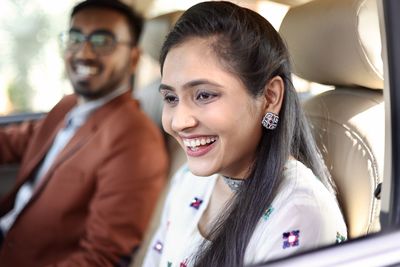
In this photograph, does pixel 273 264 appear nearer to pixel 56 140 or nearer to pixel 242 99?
pixel 242 99

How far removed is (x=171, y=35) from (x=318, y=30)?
0.28m

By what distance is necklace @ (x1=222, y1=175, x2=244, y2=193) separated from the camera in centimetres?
133

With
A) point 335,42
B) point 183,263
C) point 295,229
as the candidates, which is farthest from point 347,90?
point 183,263

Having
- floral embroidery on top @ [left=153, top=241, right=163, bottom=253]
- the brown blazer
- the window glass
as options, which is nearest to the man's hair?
the window glass

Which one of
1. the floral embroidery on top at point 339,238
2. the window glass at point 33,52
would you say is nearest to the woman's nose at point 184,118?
the floral embroidery on top at point 339,238

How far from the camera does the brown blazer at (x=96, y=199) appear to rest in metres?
1.99

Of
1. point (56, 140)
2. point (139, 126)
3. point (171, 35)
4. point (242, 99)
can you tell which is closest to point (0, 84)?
point (56, 140)

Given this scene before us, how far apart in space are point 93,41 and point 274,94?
3.53 feet

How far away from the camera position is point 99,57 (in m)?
2.23

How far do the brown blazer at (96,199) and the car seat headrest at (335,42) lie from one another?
857mm

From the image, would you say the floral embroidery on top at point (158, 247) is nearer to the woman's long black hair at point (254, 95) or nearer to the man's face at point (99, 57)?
the woman's long black hair at point (254, 95)

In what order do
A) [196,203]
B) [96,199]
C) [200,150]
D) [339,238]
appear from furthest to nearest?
[96,199] < [196,203] < [200,150] < [339,238]

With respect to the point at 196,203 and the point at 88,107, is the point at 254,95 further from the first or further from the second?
the point at 88,107

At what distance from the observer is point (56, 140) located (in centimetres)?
235
